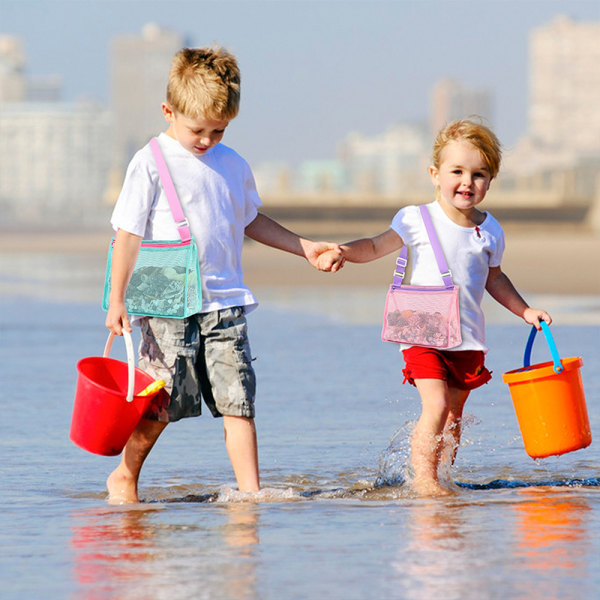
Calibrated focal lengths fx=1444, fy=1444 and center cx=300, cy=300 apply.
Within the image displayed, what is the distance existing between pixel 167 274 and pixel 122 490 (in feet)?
2.34

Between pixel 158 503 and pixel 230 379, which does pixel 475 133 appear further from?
pixel 158 503

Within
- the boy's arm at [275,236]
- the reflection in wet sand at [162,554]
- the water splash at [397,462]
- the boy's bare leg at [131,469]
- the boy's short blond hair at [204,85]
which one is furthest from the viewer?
the water splash at [397,462]

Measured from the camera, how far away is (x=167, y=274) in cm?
443

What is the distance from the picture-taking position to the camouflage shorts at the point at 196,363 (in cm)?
443

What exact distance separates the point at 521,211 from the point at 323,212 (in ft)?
23.9

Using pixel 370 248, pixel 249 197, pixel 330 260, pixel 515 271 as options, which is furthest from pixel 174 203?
pixel 515 271

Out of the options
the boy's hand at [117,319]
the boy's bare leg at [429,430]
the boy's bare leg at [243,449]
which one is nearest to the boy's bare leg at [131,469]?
the boy's bare leg at [243,449]

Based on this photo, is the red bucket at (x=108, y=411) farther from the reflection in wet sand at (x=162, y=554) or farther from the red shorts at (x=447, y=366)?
the red shorts at (x=447, y=366)

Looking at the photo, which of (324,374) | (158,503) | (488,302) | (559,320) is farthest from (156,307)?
(488,302)

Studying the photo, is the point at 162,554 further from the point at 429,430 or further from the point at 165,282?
the point at 429,430

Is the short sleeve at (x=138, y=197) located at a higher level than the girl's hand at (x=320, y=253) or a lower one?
higher

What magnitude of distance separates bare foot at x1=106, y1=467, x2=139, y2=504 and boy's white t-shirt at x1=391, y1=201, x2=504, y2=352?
1.16m

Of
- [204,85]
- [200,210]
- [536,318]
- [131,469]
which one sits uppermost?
[204,85]

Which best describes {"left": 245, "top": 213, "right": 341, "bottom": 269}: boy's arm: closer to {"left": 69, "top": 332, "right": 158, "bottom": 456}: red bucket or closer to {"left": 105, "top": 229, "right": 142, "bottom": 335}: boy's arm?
{"left": 105, "top": 229, "right": 142, "bottom": 335}: boy's arm
